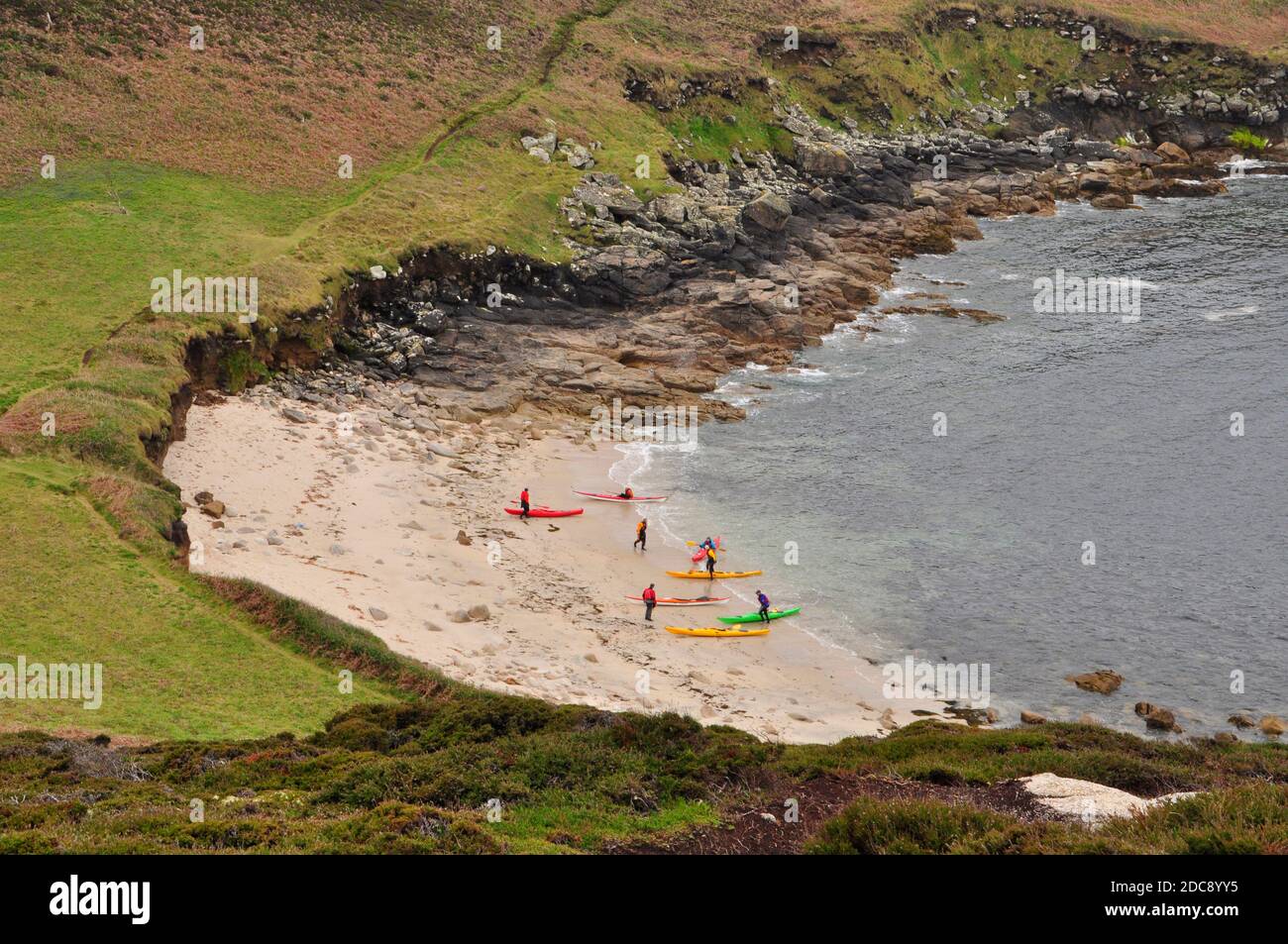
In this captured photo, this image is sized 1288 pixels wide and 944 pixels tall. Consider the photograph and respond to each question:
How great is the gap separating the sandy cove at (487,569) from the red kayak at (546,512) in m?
0.34

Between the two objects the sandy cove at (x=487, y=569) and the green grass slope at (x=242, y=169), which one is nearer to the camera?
the green grass slope at (x=242, y=169)

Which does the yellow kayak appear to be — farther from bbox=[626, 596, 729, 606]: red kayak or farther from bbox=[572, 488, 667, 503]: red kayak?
bbox=[572, 488, 667, 503]: red kayak

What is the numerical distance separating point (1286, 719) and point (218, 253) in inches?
2130

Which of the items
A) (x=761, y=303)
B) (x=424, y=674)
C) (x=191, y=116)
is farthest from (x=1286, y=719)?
(x=191, y=116)

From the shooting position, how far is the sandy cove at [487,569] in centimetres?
3847

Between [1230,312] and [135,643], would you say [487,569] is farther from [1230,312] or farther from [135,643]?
[1230,312]
